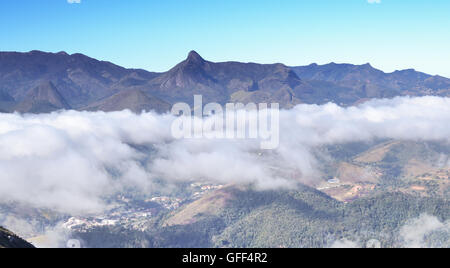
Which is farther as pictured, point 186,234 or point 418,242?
point 186,234

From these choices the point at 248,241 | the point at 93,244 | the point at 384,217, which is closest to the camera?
the point at 93,244

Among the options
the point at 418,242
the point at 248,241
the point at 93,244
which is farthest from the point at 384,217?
the point at 93,244
